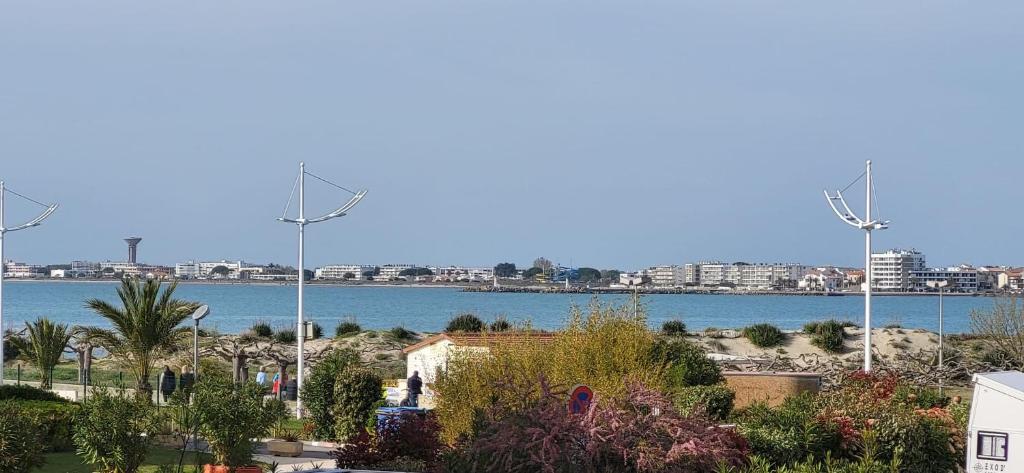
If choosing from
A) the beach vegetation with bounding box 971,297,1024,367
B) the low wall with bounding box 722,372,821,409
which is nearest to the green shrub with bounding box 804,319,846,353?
the beach vegetation with bounding box 971,297,1024,367

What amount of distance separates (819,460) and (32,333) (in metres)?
28.6

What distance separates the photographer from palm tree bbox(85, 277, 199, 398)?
3219 cm

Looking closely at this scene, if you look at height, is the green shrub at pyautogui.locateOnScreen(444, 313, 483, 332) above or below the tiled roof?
below

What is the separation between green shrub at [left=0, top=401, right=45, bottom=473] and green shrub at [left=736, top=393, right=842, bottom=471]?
10.3 m

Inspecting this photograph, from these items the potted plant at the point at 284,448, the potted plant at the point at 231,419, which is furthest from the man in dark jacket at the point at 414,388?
the potted plant at the point at 231,419

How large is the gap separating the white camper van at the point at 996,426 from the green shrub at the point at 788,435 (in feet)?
7.64

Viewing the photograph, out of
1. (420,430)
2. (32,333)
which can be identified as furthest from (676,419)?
(32,333)

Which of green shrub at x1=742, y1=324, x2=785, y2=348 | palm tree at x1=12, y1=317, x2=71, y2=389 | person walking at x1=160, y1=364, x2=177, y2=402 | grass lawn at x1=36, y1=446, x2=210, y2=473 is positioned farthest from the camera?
green shrub at x1=742, y1=324, x2=785, y2=348

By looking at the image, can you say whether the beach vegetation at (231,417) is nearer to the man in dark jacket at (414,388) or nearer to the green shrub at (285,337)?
the man in dark jacket at (414,388)

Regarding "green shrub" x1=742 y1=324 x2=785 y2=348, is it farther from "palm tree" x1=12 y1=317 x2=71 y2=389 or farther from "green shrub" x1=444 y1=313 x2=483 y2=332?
"palm tree" x1=12 y1=317 x2=71 y2=389

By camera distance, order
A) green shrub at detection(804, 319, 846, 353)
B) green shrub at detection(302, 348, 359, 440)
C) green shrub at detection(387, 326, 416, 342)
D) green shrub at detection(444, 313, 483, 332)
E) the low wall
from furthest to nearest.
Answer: green shrub at detection(444, 313, 483, 332)
green shrub at detection(804, 319, 846, 353)
green shrub at detection(387, 326, 416, 342)
the low wall
green shrub at detection(302, 348, 359, 440)

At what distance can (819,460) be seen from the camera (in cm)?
1867

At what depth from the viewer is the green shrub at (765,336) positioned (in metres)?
61.2

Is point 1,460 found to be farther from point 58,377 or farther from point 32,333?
point 58,377
